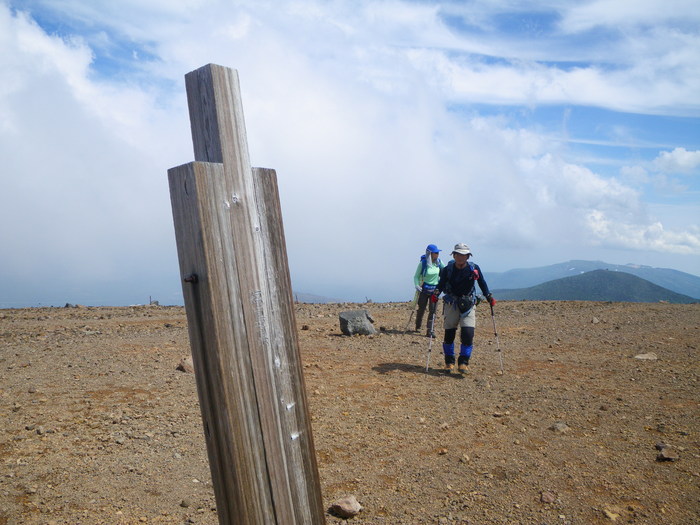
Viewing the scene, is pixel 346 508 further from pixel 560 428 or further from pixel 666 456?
pixel 666 456

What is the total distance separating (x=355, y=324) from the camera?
44.9 feet

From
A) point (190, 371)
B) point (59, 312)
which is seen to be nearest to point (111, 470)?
point (190, 371)

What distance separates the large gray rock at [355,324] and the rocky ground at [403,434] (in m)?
1.42

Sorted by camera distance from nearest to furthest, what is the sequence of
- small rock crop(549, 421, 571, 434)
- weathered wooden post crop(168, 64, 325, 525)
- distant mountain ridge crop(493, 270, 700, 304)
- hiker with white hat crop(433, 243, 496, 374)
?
weathered wooden post crop(168, 64, 325, 525), small rock crop(549, 421, 571, 434), hiker with white hat crop(433, 243, 496, 374), distant mountain ridge crop(493, 270, 700, 304)

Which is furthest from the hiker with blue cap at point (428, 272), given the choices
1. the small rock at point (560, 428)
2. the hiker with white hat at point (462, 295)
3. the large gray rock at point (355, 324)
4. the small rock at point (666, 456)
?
the small rock at point (666, 456)

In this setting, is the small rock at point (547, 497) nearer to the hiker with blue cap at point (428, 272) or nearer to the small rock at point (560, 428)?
the small rock at point (560, 428)

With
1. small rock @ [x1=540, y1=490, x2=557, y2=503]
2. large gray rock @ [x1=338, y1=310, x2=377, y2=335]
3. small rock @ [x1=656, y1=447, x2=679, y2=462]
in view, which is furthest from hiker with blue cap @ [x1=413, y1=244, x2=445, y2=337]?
small rock @ [x1=540, y1=490, x2=557, y2=503]

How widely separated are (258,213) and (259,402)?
2.57 feet

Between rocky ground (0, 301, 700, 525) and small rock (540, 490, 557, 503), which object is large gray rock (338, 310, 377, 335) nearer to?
rocky ground (0, 301, 700, 525)

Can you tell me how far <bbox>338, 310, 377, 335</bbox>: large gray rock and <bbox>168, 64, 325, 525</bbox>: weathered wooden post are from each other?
11.4 m

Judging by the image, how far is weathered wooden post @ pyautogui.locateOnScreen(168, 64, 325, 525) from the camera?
205 cm

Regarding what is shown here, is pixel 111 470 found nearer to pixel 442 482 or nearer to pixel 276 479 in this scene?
pixel 442 482

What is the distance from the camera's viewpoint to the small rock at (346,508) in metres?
4.63

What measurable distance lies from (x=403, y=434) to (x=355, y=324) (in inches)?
281
